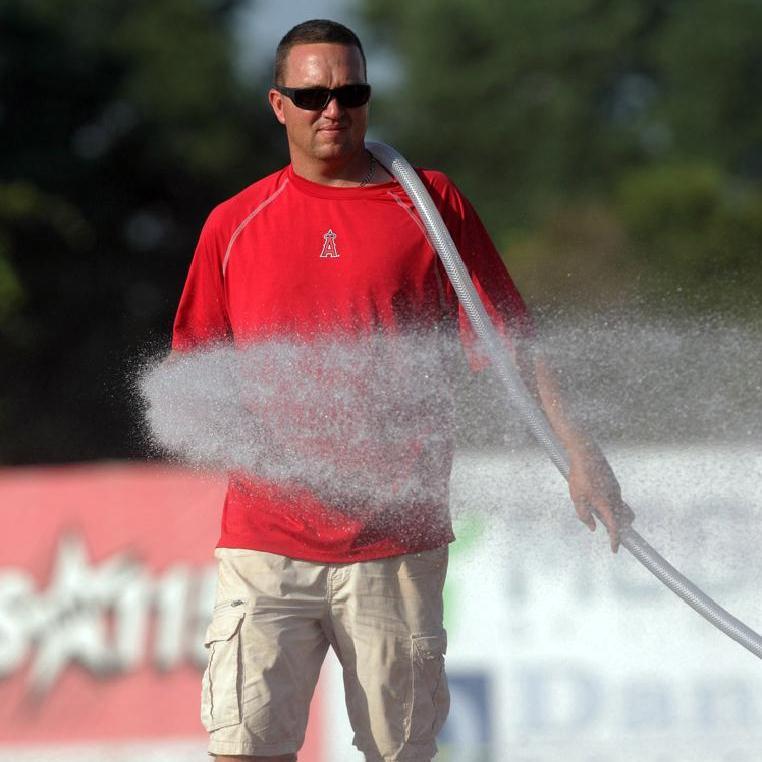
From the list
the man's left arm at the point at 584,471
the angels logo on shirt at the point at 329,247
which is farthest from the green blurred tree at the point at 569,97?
the angels logo on shirt at the point at 329,247

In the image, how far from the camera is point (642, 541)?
3.87 metres

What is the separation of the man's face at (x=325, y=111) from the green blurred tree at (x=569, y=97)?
14.1 metres

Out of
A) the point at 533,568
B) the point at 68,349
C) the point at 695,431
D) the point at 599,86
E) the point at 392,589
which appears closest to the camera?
the point at 392,589

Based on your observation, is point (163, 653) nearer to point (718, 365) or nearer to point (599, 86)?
point (718, 365)

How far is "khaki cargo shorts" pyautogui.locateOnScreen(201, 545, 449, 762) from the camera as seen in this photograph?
3.65 metres

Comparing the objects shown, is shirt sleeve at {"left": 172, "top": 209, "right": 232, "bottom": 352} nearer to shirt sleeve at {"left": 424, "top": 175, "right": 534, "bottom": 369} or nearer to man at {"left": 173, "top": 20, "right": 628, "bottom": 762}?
man at {"left": 173, "top": 20, "right": 628, "bottom": 762}

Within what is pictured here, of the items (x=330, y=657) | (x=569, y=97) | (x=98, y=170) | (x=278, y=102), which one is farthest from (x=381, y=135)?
(x=278, y=102)

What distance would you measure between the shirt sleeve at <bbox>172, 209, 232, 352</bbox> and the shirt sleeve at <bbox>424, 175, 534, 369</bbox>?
1.91ft

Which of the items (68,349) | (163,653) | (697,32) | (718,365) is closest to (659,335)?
(718,365)

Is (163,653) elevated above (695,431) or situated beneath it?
situated beneath

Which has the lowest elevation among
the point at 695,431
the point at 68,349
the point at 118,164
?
the point at 695,431

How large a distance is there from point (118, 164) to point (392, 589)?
16878mm

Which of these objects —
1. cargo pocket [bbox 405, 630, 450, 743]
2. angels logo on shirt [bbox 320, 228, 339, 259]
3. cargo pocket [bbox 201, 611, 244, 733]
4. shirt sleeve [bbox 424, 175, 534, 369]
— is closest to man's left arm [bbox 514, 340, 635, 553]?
shirt sleeve [bbox 424, 175, 534, 369]

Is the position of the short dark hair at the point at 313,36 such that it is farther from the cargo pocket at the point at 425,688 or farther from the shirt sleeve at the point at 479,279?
the cargo pocket at the point at 425,688
